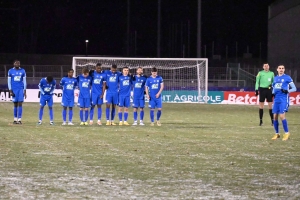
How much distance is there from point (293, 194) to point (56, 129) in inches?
438

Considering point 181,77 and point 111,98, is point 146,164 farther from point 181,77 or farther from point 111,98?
point 181,77

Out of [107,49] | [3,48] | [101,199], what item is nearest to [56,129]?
[101,199]

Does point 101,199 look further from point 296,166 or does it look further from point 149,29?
point 149,29

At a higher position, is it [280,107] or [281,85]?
[281,85]

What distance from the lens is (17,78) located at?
2070 centimetres

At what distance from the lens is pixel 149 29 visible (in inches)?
3573

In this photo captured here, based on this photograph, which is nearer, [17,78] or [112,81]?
[17,78]

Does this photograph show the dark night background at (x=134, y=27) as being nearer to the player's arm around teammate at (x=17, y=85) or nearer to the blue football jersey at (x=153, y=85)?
the player's arm around teammate at (x=17, y=85)

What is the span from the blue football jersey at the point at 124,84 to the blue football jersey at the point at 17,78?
3.02 meters

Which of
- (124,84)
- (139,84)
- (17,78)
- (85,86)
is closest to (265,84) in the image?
(139,84)

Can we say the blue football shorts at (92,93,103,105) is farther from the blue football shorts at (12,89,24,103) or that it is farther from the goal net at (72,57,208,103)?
the goal net at (72,57,208,103)

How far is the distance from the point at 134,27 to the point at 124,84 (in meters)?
70.9

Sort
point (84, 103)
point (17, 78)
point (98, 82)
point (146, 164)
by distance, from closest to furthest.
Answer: point (146, 164) < point (17, 78) < point (84, 103) < point (98, 82)

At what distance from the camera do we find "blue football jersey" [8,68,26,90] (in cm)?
2069
